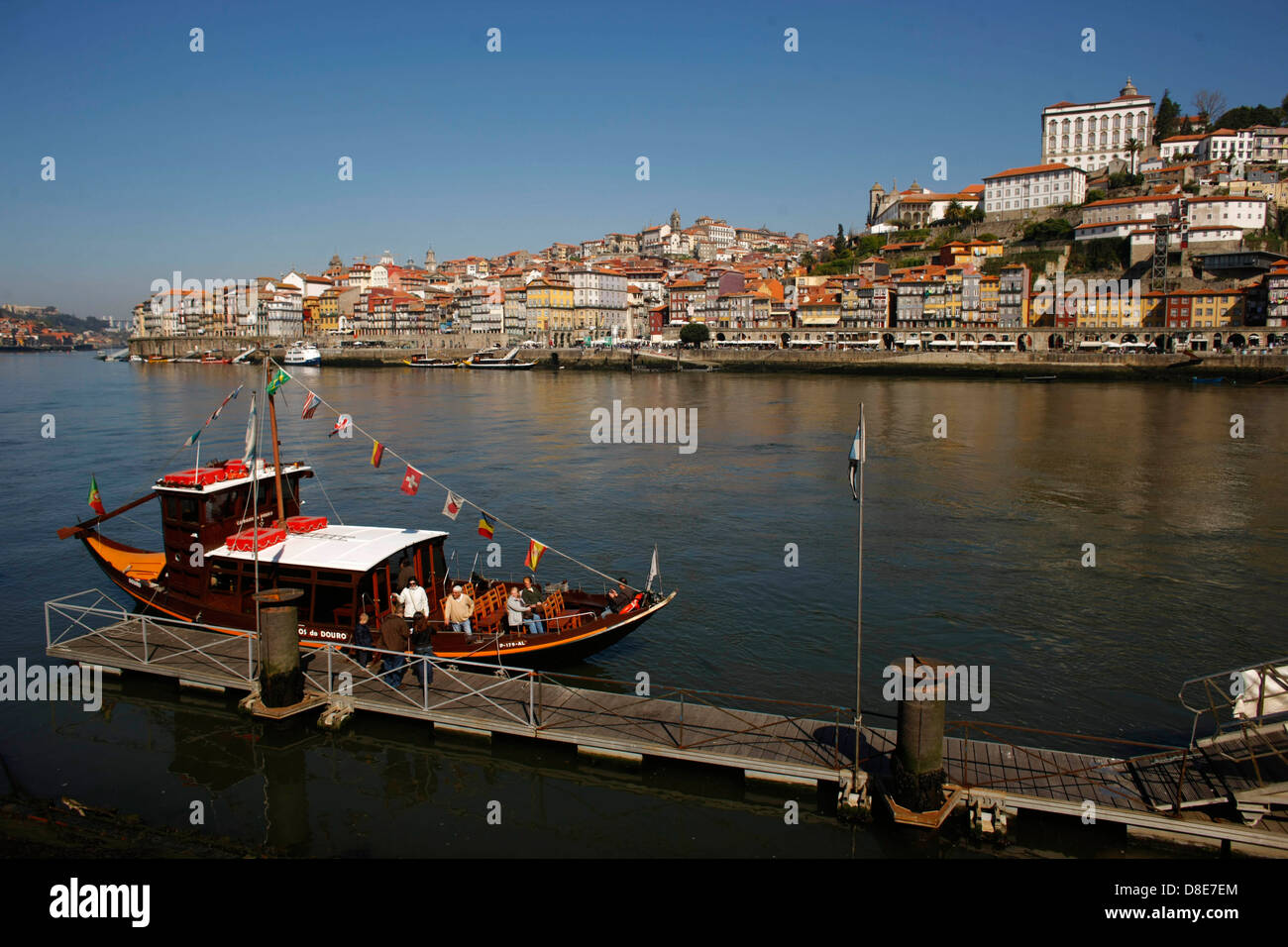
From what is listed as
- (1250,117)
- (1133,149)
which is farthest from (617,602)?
(1250,117)

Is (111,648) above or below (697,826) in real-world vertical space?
above

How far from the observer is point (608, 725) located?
895cm

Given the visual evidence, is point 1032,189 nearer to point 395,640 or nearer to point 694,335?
point 694,335

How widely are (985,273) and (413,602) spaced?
83644mm

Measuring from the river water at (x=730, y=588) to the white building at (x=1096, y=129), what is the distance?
72.2m

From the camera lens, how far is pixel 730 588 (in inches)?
595

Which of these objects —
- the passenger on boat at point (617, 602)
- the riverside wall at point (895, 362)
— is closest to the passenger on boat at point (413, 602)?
the passenger on boat at point (617, 602)

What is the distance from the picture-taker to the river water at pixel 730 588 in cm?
828

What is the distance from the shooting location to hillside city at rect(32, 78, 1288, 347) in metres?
75.8

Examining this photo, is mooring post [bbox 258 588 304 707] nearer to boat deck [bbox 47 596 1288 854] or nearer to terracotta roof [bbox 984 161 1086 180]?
boat deck [bbox 47 596 1288 854]
